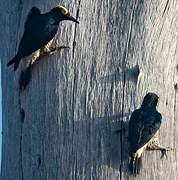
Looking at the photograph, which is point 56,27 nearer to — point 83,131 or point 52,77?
point 52,77

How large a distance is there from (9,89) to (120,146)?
1631 mm

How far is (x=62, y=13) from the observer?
464 centimetres

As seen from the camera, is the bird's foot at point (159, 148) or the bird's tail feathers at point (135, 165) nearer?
the bird's tail feathers at point (135, 165)

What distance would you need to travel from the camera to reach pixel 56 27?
4797mm

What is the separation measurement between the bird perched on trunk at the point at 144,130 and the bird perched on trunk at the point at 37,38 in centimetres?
118

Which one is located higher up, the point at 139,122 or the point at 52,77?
the point at 52,77

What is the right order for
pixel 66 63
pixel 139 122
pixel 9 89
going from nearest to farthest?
1. pixel 139 122
2. pixel 66 63
3. pixel 9 89

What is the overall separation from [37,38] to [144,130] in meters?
1.55

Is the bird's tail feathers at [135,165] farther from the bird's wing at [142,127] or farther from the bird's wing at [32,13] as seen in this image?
the bird's wing at [32,13]

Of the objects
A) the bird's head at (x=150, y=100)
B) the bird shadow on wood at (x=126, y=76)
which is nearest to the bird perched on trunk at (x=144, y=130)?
the bird's head at (x=150, y=100)

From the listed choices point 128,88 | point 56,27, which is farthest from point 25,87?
point 128,88

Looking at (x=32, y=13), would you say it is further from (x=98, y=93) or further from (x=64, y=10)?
(x=98, y=93)

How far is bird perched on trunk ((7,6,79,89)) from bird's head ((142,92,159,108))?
112 centimetres

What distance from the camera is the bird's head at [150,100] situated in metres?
4.36
